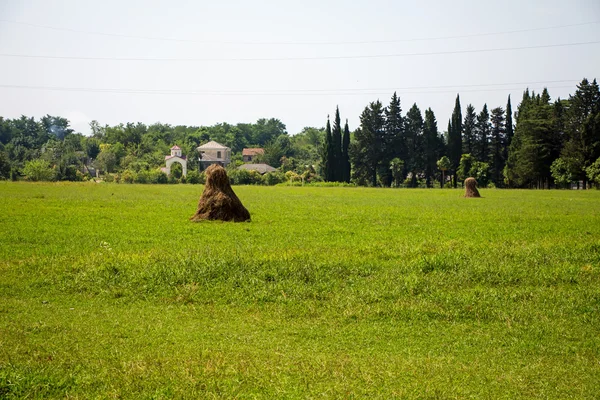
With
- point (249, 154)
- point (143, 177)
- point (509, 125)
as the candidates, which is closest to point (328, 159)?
point (143, 177)

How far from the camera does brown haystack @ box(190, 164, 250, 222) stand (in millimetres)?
23672

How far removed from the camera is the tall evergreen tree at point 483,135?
96.0 meters

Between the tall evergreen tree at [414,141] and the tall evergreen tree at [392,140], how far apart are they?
106cm

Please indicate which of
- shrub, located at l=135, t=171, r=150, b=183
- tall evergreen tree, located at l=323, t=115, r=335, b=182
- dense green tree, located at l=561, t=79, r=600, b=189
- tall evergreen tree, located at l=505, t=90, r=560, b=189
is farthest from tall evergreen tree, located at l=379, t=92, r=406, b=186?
shrub, located at l=135, t=171, r=150, b=183

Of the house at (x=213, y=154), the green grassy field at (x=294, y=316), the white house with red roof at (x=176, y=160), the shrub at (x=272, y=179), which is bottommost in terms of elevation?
the green grassy field at (x=294, y=316)

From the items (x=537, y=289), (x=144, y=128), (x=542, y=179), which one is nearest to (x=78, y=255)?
(x=537, y=289)

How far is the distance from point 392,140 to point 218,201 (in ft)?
254

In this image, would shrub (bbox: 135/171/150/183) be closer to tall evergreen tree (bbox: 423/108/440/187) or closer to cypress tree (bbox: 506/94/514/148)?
tall evergreen tree (bbox: 423/108/440/187)

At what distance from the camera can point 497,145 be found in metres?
96.4

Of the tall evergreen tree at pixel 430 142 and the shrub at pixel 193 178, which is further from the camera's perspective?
the tall evergreen tree at pixel 430 142

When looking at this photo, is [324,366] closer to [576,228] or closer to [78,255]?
[78,255]

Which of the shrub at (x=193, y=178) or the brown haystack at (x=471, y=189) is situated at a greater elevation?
the shrub at (x=193, y=178)

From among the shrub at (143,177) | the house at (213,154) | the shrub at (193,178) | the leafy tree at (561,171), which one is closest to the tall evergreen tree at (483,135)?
the leafy tree at (561,171)

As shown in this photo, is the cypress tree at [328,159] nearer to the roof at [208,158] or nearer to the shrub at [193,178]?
the shrub at [193,178]
